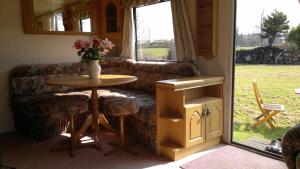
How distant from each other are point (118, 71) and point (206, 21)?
1.71m

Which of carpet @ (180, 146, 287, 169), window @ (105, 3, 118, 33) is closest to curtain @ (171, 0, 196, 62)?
carpet @ (180, 146, 287, 169)

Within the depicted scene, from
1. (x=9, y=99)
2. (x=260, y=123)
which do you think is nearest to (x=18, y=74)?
(x=9, y=99)

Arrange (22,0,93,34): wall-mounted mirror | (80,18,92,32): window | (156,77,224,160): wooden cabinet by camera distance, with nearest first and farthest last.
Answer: (156,77,224,160): wooden cabinet
(22,0,93,34): wall-mounted mirror
(80,18,92,32): window

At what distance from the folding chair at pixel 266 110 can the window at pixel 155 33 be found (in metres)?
1.32

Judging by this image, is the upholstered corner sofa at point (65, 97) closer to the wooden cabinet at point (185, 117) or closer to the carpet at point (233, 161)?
the wooden cabinet at point (185, 117)

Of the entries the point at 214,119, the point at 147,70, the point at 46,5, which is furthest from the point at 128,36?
the point at 214,119

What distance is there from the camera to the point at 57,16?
Result: 402 cm

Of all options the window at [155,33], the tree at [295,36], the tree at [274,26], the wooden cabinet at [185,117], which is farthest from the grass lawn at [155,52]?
the tree at [295,36]

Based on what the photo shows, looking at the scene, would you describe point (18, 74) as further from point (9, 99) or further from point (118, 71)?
point (118, 71)

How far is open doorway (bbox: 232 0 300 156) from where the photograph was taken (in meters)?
2.88

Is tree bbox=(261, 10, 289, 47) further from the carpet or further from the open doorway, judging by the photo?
the carpet

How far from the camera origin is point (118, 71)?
167 inches

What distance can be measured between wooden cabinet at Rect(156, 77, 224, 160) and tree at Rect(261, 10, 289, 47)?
78 centimetres

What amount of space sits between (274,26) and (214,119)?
131 cm
